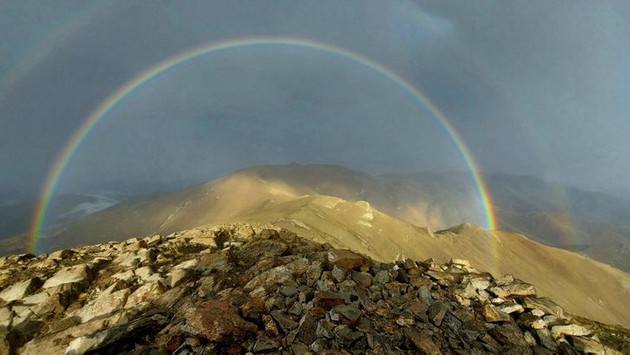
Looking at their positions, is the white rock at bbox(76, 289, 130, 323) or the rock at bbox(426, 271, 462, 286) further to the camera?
the rock at bbox(426, 271, 462, 286)

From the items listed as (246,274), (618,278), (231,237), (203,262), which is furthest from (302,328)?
(618,278)

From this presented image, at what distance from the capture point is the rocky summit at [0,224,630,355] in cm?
852

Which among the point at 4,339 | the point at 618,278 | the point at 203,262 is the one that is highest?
the point at 203,262

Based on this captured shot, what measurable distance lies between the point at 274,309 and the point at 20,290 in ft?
27.7

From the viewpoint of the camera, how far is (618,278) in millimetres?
93562

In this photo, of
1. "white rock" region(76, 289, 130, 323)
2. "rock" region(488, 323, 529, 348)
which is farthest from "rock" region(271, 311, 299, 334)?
"rock" region(488, 323, 529, 348)

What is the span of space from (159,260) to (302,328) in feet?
24.8

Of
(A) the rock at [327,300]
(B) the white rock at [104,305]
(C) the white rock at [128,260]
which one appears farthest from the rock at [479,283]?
(C) the white rock at [128,260]

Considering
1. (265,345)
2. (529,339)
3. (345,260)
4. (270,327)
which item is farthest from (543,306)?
(265,345)

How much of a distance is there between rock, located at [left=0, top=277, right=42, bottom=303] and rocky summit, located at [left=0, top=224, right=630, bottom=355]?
4 cm

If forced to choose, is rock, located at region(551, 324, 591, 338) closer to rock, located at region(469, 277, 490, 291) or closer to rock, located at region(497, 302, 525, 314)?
rock, located at region(497, 302, 525, 314)

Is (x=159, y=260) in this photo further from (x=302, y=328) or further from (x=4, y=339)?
(x=302, y=328)

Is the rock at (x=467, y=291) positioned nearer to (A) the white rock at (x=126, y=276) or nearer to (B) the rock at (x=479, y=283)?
(B) the rock at (x=479, y=283)

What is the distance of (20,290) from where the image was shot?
37.6 ft
